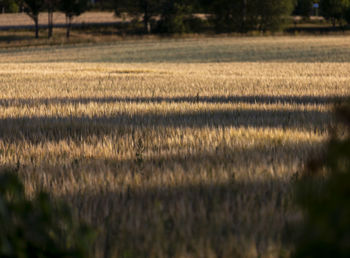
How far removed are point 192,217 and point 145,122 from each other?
12.0 ft

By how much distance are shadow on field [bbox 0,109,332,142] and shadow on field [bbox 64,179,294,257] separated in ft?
7.04

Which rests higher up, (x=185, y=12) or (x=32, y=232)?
(x=185, y=12)

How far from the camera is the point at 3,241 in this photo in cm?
139

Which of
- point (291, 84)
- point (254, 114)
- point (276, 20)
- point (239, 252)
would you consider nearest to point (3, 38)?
point (276, 20)

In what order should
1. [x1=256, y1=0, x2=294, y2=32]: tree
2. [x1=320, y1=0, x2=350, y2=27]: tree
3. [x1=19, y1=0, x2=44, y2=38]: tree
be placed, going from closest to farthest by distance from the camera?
[x1=19, y1=0, x2=44, y2=38]: tree → [x1=256, y1=0, x2=294, y2=32]: tree → [x1=320, y1=0, x2=350, y2=27]: tree

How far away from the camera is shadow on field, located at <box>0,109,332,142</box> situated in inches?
200

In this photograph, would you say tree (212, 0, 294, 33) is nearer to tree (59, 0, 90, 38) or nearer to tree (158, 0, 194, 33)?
tree (158, 0, 194, 33)

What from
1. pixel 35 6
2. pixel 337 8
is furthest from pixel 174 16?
pixel 337 8

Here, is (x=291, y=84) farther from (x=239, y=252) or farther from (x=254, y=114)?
(x=239, y=252)

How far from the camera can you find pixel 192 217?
221 cm

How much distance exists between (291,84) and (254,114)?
5.60 m

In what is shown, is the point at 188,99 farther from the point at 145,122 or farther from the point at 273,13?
the point at 273,13

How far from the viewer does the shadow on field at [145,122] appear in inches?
200

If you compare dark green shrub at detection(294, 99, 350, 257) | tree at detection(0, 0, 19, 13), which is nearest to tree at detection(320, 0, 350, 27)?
tree at detection(0, 0, 19, 13)
